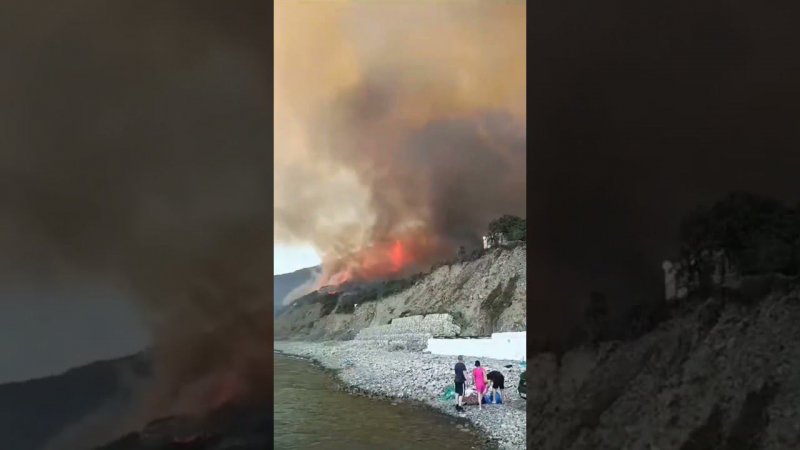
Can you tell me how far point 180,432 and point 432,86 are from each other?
2.07 meters

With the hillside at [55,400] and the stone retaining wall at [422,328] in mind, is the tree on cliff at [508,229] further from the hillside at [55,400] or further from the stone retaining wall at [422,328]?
the hillside at [55,400]

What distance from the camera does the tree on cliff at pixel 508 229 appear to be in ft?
10.0

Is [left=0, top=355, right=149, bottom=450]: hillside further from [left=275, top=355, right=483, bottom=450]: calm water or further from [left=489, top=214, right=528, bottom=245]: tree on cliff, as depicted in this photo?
[left=489, top=214, right=528, bottom=245]: tree on cliff

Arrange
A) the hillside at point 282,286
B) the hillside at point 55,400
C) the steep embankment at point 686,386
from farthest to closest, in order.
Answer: the hillside at point 282,286
the steep embankment at point 686,386
the hillside at point 55,400

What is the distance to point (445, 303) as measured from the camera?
3037 millimetres

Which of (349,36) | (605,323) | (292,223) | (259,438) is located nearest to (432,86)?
(349,36)

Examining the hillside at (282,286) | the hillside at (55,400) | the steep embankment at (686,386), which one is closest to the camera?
the hillside at (55,400)

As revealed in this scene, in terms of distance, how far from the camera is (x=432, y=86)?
307cm

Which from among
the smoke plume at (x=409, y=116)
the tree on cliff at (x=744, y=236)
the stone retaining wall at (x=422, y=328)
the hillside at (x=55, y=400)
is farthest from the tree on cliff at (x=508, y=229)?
the hillside at (x=55, y=400)

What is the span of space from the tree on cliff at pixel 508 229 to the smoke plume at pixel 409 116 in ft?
0.13

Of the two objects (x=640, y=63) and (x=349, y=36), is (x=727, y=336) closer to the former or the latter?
(x=640, y=63)

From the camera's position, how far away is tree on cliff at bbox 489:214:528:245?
306 cm

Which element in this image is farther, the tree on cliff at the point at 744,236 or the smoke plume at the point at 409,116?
the smoke plume at the point at 409,116

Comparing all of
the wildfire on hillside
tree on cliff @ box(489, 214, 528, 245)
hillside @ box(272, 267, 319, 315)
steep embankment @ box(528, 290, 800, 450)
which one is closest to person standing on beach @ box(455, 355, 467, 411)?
steep embankment @ box(528, 290, 800, 450)
